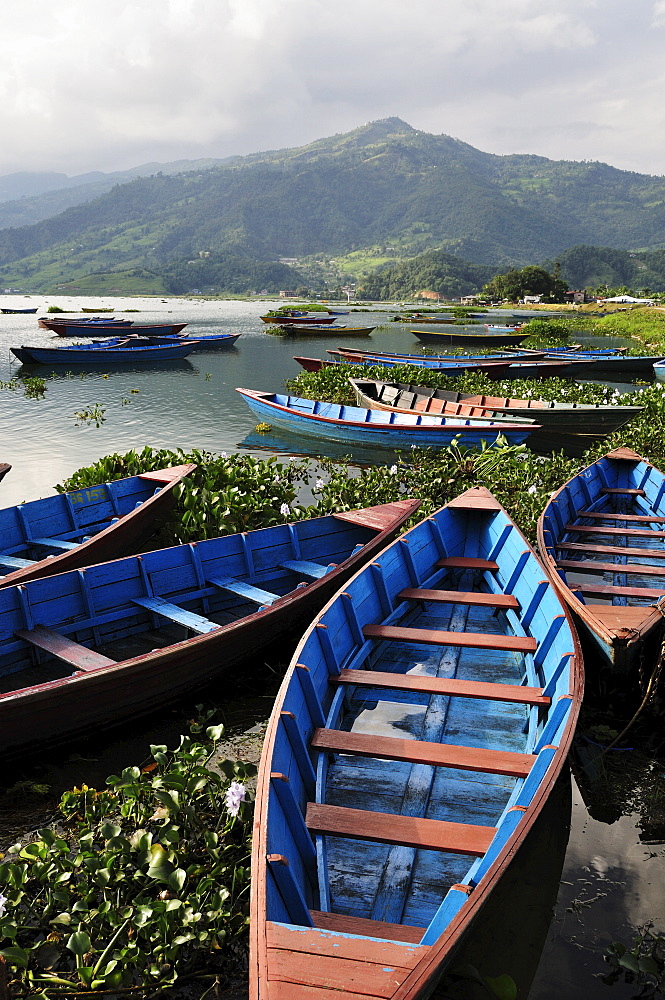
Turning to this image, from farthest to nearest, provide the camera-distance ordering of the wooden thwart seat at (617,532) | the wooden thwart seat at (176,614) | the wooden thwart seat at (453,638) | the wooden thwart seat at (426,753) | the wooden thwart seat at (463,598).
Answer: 1. the wooden thwart seat at (617,532)
2. the wooden thwart seat at (463,598)
3. the wooden thwart seat at (176,614)
4. the wooden thwart seat at (453,638)
5. the wooden thwart seat at (426,753)

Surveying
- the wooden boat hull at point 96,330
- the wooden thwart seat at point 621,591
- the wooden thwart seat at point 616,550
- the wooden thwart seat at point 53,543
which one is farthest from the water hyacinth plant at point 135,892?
the wooden boat hull at point 96,330

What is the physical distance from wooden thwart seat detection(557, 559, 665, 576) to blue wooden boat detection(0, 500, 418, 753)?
240 cm

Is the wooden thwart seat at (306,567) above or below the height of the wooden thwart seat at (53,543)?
below

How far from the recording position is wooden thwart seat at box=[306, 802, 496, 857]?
13.4 feet

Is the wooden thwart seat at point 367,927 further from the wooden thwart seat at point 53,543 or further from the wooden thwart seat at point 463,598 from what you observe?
the wooden thwart seat at point 53,543

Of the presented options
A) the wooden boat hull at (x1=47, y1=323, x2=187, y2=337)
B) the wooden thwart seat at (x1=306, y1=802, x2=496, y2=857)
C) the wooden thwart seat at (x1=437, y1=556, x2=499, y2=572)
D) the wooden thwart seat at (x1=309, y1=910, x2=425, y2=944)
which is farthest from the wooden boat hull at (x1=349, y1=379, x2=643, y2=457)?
the wooden boat hull at (x1=47, y1=323, x2=187, y2=337)

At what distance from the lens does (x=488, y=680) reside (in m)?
6.53

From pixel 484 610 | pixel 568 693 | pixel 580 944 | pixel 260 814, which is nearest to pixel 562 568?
pixel 484 610

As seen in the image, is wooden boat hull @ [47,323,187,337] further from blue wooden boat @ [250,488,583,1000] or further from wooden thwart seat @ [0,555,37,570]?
blue wooden boat @ [250,488,583,1000]

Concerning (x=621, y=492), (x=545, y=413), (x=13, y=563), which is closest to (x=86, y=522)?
(x=13, y=563)

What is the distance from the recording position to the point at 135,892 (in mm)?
4531

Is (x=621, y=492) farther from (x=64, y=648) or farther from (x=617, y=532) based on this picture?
(x=64, y=648)

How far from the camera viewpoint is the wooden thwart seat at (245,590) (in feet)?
25.4

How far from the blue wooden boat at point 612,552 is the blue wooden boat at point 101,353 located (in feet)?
99.5
